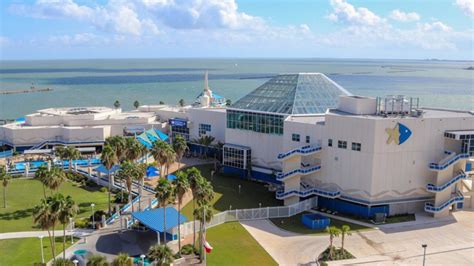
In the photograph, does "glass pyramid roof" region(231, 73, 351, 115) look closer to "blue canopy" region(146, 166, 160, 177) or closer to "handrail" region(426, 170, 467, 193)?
"blue canopy" region(146, 166, 160, 177)

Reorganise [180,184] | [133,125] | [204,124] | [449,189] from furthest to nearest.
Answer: [133,125]
[204,124]
[449,189]
[180,184]

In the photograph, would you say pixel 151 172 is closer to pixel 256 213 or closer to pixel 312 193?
pixel 256 213

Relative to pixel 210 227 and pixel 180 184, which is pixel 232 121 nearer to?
pixel 210 227

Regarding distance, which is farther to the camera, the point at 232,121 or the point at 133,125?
the point at 133,125

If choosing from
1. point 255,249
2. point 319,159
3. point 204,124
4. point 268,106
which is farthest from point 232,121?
point 255,249

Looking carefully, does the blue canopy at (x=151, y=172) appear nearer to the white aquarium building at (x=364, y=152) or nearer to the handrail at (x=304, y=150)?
the white aquarium building at (x=364, y=152)

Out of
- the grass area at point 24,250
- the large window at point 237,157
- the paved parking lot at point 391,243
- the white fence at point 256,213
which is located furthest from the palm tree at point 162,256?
the large window at point 237,157

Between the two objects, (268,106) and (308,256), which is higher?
(268,106)
